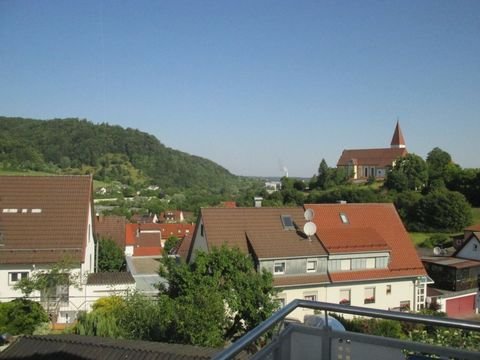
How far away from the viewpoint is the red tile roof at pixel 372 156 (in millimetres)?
115500

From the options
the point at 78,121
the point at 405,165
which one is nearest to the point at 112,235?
the point at 405,165

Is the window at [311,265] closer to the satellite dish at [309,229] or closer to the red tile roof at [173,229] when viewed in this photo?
the satellite dish at [309,229]

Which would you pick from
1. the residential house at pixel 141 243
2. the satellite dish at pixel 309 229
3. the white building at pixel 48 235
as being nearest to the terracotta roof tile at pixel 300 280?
the satellite dish at pixel 309 229

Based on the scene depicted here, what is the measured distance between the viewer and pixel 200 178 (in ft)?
554

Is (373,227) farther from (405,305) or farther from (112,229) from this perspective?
(112,229)

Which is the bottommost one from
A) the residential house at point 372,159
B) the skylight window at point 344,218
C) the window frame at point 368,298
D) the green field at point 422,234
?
the window frame at point 368,298

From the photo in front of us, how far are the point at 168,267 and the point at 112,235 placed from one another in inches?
1098

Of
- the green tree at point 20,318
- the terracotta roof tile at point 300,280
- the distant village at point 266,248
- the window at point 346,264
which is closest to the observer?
the green tree at point 20,318

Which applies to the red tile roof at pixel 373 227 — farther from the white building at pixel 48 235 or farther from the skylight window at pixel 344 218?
the white building at pixel 48 235

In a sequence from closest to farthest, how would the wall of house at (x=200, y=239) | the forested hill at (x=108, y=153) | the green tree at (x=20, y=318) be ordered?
1. the green tree at (x=20, y=318)
2. the wall of house at (x=200, y=239)
3. the forested hill at (x=108, y=153)

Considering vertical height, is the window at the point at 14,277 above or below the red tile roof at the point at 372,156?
below

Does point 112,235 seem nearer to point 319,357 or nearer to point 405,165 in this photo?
point 319,357

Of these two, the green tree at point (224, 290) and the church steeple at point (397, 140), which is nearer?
the green tree at point (224, 290)

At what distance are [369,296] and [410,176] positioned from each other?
61.1m
